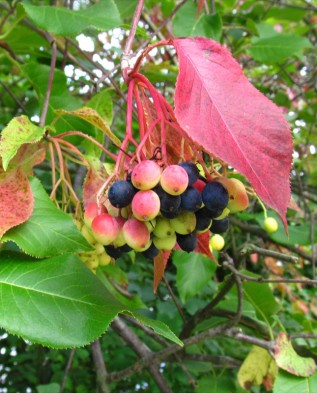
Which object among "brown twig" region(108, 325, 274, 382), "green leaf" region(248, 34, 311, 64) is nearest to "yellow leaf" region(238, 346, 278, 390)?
"brown twig" region(108, 325, 274, 382)

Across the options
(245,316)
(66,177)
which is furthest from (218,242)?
(66,177)

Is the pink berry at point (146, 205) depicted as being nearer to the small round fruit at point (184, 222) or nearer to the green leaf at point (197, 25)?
the small round fruit at point (184, 222)

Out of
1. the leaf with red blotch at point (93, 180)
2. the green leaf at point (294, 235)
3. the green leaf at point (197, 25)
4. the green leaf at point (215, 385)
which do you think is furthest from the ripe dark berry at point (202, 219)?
the green leaf at point (294, 235)

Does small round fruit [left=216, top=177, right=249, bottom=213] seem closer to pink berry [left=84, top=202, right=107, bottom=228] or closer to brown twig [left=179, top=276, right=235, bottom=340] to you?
pink berry [left=84, top=202, right=107, bottom=228]

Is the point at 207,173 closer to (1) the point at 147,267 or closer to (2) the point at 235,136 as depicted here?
(2) the point at 235,136

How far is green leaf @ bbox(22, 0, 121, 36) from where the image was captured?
3.22ft

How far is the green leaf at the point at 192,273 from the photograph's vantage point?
1603 millimetres

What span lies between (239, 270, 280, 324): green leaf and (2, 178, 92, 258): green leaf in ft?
2.36

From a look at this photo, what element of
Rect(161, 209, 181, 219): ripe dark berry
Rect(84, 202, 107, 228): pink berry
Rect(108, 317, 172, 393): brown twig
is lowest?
Rect(108, 317, 172, 393): brown twig

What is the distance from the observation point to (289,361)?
110cm

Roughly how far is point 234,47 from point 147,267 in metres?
1.11

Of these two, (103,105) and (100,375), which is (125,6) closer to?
(103,105)

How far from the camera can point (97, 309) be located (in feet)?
2.30

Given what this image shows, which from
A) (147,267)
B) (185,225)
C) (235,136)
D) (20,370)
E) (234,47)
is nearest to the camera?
(235,136)
